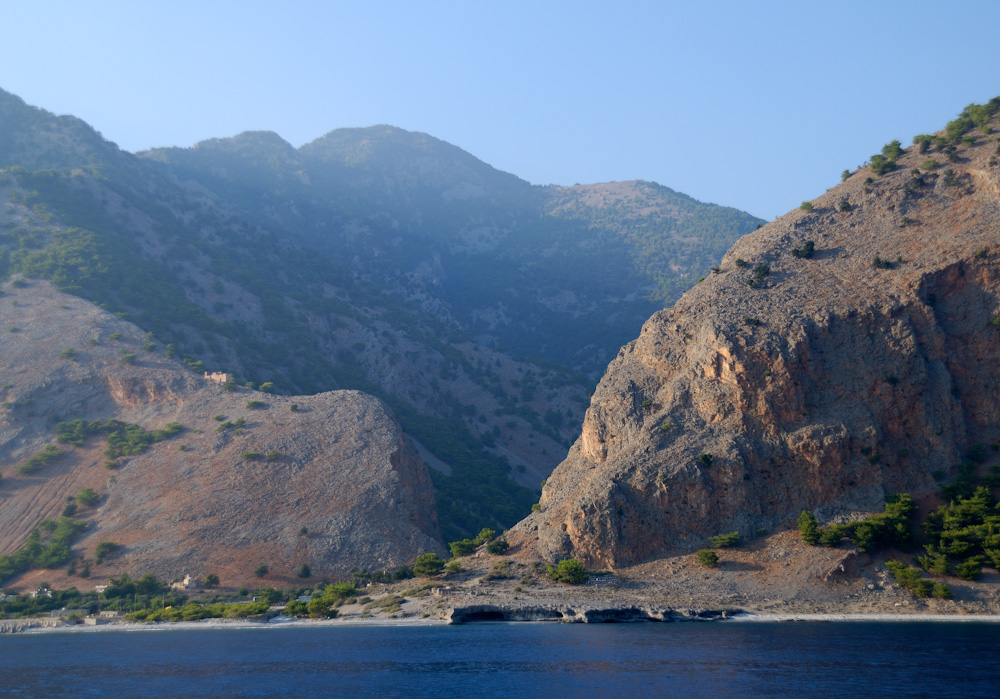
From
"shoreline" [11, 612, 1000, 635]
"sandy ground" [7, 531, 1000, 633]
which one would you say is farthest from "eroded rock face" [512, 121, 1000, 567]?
"shoreline" [11, 612, 1000, 635]

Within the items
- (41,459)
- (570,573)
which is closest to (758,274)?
(570,573)

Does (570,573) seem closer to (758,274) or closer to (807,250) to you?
(758,274)

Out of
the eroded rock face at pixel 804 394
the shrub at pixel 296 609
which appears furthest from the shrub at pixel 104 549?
the eroded rock face at pixel 804 394

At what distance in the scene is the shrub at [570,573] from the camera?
56.6m

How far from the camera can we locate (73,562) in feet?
226

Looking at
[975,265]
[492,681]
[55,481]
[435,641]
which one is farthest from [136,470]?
[975,265]

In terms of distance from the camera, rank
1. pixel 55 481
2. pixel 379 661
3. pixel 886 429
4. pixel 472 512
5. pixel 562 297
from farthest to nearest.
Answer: pixel 562 297 → pixel 472 512 → pixel 55 481 → pixel 886 429 → pixel 379 661

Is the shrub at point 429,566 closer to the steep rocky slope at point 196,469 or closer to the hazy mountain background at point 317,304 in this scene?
the steep rocky slope at point 196,469

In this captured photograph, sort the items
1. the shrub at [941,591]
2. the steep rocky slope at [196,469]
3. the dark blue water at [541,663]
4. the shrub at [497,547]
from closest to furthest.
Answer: the dark blue water at [541,663] < the shrub at [941,591] < the shrub at [497,547] < the steep rocky slope at [196,469]

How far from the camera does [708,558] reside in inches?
2168

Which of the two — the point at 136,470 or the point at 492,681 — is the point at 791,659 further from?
the point at 136,470

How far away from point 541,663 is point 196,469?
50122 mm

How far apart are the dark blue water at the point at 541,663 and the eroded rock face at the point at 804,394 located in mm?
10579

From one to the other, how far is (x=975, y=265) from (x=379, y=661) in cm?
5190
